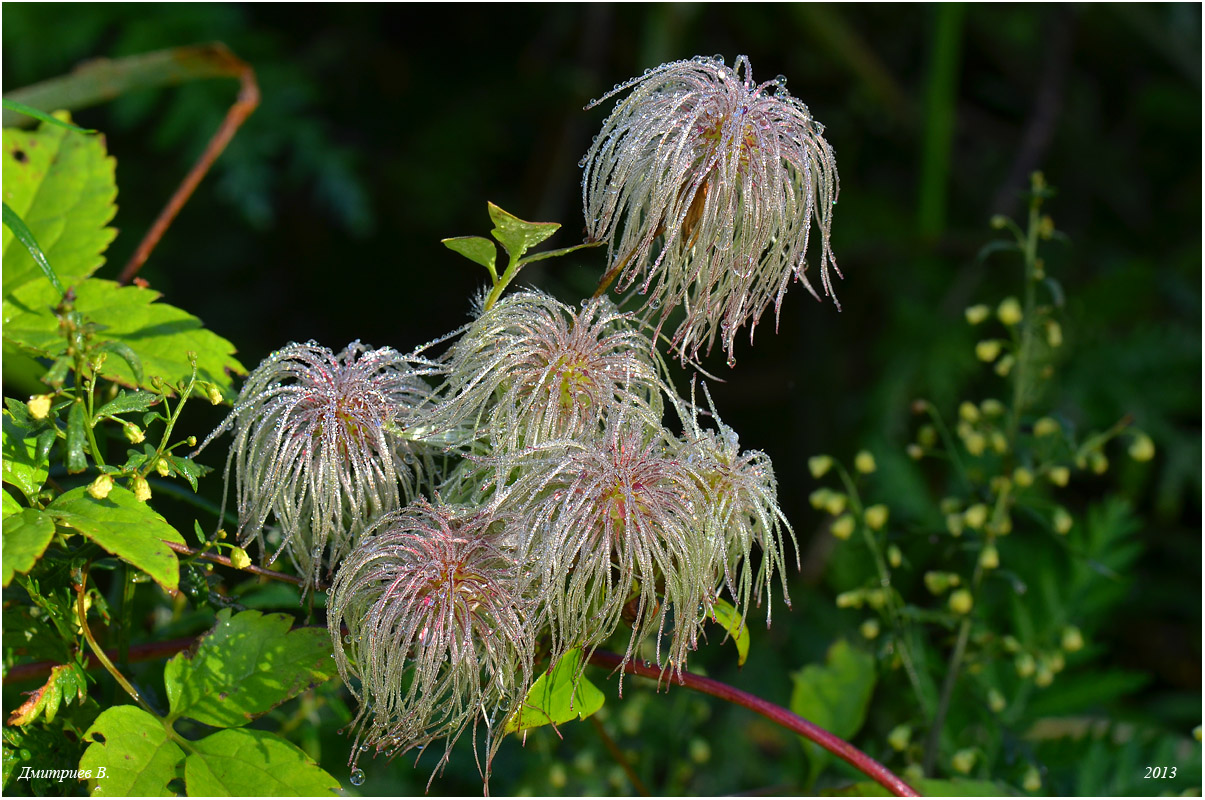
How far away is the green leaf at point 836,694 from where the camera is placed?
2.79 ft

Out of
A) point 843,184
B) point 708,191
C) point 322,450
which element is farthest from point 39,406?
point 843,184

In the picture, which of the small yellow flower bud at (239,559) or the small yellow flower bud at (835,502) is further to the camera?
the small yellow flower bud at (835,502)

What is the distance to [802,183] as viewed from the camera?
20.6 inches

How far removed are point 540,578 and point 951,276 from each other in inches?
74.8

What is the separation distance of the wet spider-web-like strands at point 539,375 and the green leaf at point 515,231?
3 cm

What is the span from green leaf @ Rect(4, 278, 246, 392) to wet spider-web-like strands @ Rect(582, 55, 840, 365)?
0.91ft

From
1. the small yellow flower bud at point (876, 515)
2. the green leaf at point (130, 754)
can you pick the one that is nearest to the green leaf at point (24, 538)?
the green leaf at point (130, 754)

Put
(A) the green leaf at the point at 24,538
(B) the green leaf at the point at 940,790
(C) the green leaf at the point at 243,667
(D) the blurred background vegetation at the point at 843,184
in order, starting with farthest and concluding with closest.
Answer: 1. (D) the blurred background vegetation at the point at 843,184
2. (B) the green leaf at the point at 940,790
3. (C) the green leaf at the point at 243,667
4. (A) the green leaf at the point at 24,538

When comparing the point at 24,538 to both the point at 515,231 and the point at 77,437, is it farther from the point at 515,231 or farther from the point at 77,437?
the point at 515,231

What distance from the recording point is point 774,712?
576 mm

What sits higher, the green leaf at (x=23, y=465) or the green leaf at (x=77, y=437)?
the green leaf at (x=77, y=437)

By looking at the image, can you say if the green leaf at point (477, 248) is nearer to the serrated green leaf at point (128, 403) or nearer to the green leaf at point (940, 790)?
the serrated green leaf at point (128, 403)

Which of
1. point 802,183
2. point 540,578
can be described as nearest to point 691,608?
point 540,578

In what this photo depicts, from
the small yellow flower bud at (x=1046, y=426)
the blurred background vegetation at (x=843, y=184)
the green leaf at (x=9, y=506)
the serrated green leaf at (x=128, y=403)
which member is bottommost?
the green leaf at (x=9, y=506)
